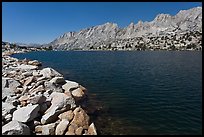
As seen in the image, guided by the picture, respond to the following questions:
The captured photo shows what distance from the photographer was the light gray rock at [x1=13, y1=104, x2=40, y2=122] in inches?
712

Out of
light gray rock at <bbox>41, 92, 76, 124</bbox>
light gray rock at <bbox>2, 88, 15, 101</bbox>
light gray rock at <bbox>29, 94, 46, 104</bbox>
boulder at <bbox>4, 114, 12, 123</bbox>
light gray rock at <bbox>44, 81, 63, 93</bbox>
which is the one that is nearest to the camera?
boulder at <bbox>4, 114, 12, 123</bbox>

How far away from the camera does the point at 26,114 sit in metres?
18.4

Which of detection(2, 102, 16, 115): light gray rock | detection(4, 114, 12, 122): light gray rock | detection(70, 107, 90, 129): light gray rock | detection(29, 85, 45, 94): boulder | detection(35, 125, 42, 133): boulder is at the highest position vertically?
detection(29, 85, 45, 94): boulder

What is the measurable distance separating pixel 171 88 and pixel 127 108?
42.1 ft

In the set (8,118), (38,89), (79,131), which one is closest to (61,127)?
(79,131)

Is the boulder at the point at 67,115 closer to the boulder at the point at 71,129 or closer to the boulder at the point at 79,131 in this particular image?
the boulder at the point at 71,129

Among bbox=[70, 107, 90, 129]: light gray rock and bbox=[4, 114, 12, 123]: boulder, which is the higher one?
bbox=[4, 114, 12, 123]: boulder

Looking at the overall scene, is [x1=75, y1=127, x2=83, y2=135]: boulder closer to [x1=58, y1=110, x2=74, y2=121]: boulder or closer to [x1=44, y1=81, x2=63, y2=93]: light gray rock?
[x1=58, y1=110, x2=74, y2=121]: boulder

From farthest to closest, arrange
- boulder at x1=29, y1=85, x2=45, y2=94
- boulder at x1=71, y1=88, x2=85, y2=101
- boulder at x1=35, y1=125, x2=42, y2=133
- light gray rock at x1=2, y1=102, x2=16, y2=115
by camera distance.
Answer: boulder at x1=71, y1=88, x2=85, y2=101
boulder at x1=29, y1=85, x2=45, y2=94
light gray rock at x1=2, y1=102, x2=16, y2=115
boulder at x1=35, y1=125, x2=42, y2=133

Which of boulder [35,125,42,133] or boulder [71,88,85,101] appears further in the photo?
boulder [71,88,85,101]

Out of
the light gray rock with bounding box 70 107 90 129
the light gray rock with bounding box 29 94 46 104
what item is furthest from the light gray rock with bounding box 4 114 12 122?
the light gray rock with bounding box 70 107 90 129

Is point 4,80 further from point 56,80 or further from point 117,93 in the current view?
point 117,93

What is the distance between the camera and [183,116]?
75.4 ft

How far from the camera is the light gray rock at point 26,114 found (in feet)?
59.3
